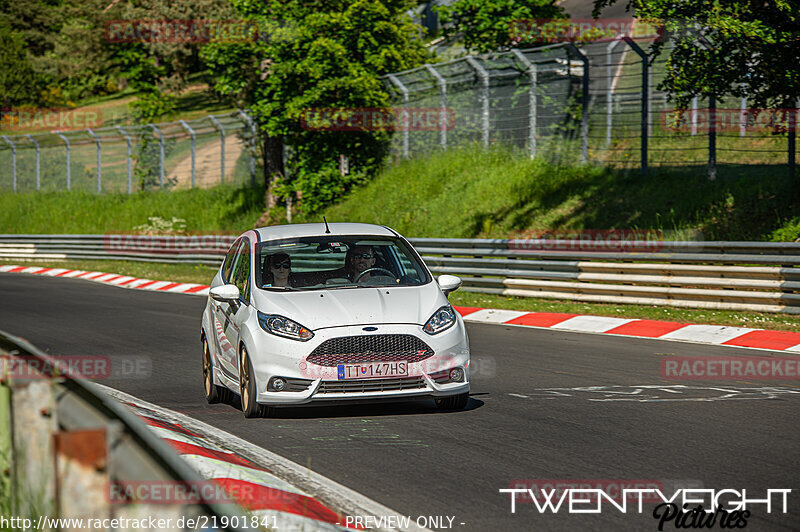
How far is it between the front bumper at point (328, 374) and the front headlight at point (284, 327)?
5 cm

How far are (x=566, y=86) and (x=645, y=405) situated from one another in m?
16.0

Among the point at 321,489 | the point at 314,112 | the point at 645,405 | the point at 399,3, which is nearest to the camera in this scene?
the point at 321,489

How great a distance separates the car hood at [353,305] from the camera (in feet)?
26.5

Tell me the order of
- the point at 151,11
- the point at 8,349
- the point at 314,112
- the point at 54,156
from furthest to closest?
the point at 151,11
the point at 54,156
the point at 314,112
the point at 8,349

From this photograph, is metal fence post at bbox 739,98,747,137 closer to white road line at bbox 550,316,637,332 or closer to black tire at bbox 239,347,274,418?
white road line at bbox 550,316,637,332

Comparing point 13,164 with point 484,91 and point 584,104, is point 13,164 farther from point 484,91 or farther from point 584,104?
point 584,104

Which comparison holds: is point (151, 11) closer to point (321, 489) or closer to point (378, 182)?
point (378, 182)

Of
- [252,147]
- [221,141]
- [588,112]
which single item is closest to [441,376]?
[588,112]

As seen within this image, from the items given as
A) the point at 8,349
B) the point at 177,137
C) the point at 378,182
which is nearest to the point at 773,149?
the point at 378,182

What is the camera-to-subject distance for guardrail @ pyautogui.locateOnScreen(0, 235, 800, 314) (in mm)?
14234

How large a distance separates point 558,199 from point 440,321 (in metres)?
15.5

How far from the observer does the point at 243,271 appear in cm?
933

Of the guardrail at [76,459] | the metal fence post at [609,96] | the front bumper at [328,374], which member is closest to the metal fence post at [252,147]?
the metal fence post at [609,96]

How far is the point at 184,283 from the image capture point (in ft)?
84.2
